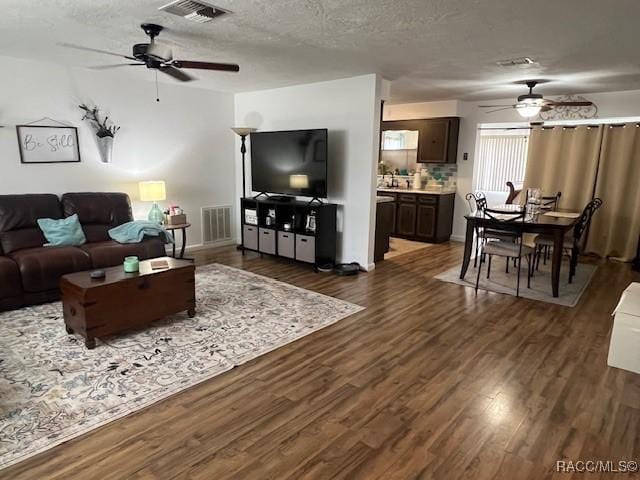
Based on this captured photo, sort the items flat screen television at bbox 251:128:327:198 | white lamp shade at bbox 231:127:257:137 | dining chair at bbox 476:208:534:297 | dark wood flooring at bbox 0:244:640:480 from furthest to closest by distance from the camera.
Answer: white lamp shade at bbox 231:127:257:137
flat screen television at bbox 251:128:327:198
dining chair at bbox 476:208:534:297
dark wood flooring at bbox 0:244:640:480

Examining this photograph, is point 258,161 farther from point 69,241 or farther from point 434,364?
point 434,364

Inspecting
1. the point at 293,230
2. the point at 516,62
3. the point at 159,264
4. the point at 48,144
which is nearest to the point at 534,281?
the point at 516,62

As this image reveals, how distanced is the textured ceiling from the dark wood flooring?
7.94 feet

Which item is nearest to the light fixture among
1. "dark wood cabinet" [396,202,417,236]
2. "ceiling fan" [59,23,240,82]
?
"dark wood cabinet" [396,202,417,236]

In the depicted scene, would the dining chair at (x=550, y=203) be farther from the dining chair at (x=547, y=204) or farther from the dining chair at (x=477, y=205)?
the dining chair at (x=477, y=205)

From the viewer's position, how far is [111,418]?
2234 mm

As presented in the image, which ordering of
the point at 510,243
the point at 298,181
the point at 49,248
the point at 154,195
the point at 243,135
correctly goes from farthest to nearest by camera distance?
the point at 243,135 < the point at 298,181 < the point at 154,195 < the point at 510,243 < the point at 49,248

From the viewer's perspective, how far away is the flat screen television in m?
5.13

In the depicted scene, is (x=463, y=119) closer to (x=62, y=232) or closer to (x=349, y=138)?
(x=349, y=138)

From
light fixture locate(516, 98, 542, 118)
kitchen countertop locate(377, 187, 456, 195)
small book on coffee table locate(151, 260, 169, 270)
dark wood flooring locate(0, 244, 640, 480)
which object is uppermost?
light fixture locate(516, 98, 542, 118)

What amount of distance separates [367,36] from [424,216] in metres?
4.06

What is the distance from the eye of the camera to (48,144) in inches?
184

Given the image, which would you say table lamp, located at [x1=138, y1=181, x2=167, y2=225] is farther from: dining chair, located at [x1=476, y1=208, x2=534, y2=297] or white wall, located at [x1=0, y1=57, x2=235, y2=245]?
dining chair, located at [x1=476, y1=208, x2=534, y2=297]

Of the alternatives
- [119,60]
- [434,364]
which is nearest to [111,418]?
[434,364]
